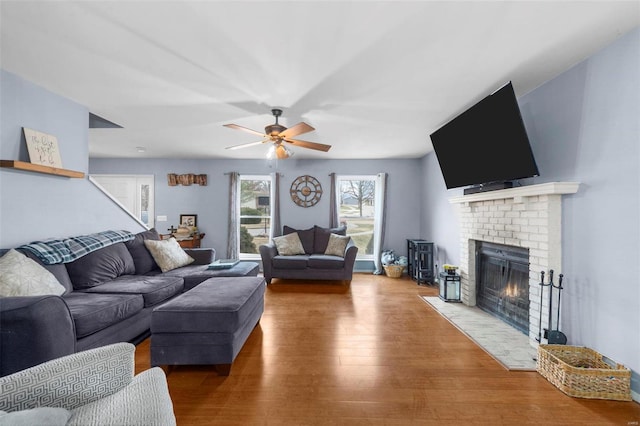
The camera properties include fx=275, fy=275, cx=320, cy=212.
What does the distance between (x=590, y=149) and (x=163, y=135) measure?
16.1 feet

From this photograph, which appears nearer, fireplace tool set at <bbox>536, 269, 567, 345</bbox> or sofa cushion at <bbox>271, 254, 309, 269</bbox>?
fireplace tool set at <bbox>536, 269, 567, 345</bbox>

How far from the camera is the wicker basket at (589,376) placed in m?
1.77

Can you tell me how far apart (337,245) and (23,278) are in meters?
3.98

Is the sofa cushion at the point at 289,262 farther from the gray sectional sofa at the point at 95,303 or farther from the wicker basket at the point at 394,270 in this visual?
the wicker basket at the point at 394,270

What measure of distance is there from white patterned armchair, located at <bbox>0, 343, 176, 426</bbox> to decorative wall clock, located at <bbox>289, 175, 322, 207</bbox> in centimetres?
483

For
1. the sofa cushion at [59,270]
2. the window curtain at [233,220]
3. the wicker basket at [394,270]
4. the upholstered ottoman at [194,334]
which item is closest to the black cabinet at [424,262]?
the wicker basket at [394,270]

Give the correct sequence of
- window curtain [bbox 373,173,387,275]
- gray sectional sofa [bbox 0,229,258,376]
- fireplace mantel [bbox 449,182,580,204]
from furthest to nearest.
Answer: window curtain [bbox 373,173,387,275]
fireplace mantel [bbox 449,182,580,204]
gray sectional sofa [bbox 0,229,258,376]

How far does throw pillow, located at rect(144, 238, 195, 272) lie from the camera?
3514 mm

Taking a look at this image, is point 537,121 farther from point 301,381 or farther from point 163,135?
point 163,135

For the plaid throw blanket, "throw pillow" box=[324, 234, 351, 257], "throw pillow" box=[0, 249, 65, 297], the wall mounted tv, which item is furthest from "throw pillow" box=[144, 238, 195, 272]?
the wall mounted tv

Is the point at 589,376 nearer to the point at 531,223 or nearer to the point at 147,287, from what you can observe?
the point at 531,223

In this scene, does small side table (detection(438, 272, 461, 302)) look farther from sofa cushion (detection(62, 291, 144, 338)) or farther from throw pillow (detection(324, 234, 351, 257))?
sofa cushion (detection(62, 291, 144, 338))

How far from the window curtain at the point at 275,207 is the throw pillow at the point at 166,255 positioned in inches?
84.2

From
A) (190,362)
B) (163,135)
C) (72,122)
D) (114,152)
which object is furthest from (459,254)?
(114,152)
